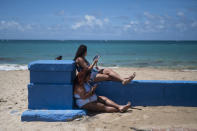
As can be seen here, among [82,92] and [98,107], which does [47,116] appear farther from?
[98,107]

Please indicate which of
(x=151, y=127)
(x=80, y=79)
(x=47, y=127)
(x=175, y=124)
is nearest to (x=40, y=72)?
(x=80, y=79)

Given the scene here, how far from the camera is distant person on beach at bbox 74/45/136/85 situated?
450 centimetres

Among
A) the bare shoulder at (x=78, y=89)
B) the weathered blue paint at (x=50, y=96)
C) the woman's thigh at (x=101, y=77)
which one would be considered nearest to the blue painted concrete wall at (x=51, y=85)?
the weathered blue paint at (x=50, y=96)

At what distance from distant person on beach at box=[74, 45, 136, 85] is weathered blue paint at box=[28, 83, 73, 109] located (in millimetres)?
506

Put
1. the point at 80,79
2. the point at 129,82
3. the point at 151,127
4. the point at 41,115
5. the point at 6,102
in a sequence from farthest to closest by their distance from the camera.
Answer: the point at 6,102 → the point at 129,82 → the point at 80,79 → the point at 41,115 → the point at 151,127

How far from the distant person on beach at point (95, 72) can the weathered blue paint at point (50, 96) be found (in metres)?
0.51

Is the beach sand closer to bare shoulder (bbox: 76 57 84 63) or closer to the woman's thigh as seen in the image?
the woman's thigh

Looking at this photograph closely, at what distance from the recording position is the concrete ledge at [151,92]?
4.75 metres

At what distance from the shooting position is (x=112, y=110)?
4.48m

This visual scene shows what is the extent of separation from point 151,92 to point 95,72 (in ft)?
4.25

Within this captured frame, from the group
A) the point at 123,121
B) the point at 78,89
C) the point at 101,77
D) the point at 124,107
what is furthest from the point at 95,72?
the point at 123,121

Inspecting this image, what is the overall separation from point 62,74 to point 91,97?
2.44ft

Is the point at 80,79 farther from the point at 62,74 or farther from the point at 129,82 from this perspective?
the point at 129,82

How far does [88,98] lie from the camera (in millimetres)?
4422
